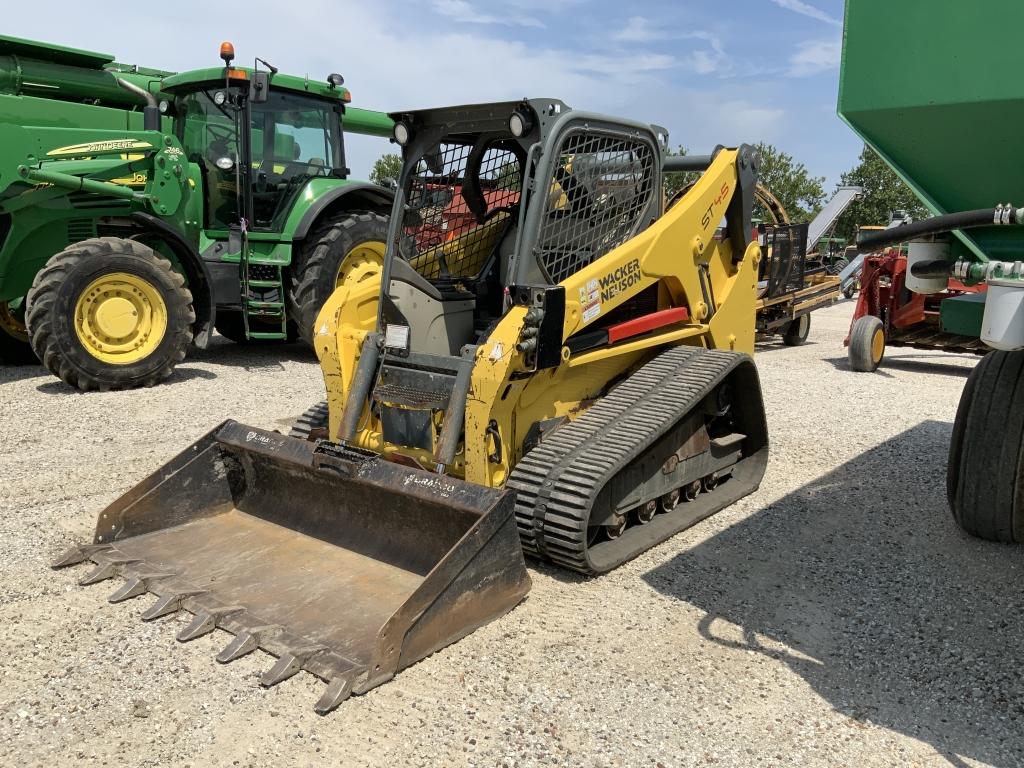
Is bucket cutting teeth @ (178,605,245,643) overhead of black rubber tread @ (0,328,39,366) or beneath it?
beneath

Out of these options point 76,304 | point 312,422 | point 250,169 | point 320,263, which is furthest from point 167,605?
point 250,169

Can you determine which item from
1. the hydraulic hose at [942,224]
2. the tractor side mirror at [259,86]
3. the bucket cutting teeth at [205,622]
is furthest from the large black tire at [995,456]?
the tractor side mirror at [259,86]

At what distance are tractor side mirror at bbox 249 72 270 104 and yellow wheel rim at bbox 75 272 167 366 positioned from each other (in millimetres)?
2030

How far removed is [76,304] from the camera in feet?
22.9

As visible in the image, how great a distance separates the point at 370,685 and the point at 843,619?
1896mm

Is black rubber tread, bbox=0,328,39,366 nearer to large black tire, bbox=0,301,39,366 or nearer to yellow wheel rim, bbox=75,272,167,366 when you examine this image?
large black tire, bbox=0,301,39,366

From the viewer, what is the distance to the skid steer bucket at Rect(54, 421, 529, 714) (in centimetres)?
298

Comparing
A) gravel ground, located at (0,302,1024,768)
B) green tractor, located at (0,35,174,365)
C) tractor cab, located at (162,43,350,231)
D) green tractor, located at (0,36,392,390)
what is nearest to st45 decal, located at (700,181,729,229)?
gravel ground, located at (0,302,1024,768)

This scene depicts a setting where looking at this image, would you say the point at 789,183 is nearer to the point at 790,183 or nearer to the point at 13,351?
the point at 790,183

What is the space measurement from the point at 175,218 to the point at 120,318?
1.35 meters

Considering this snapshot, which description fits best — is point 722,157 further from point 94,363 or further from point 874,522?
point 94,363

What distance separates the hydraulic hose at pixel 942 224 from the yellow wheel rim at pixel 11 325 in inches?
319

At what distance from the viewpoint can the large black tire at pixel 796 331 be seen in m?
12.1

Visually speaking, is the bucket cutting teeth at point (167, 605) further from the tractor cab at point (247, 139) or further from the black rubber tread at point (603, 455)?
the tractor cab at point (247, 139)
